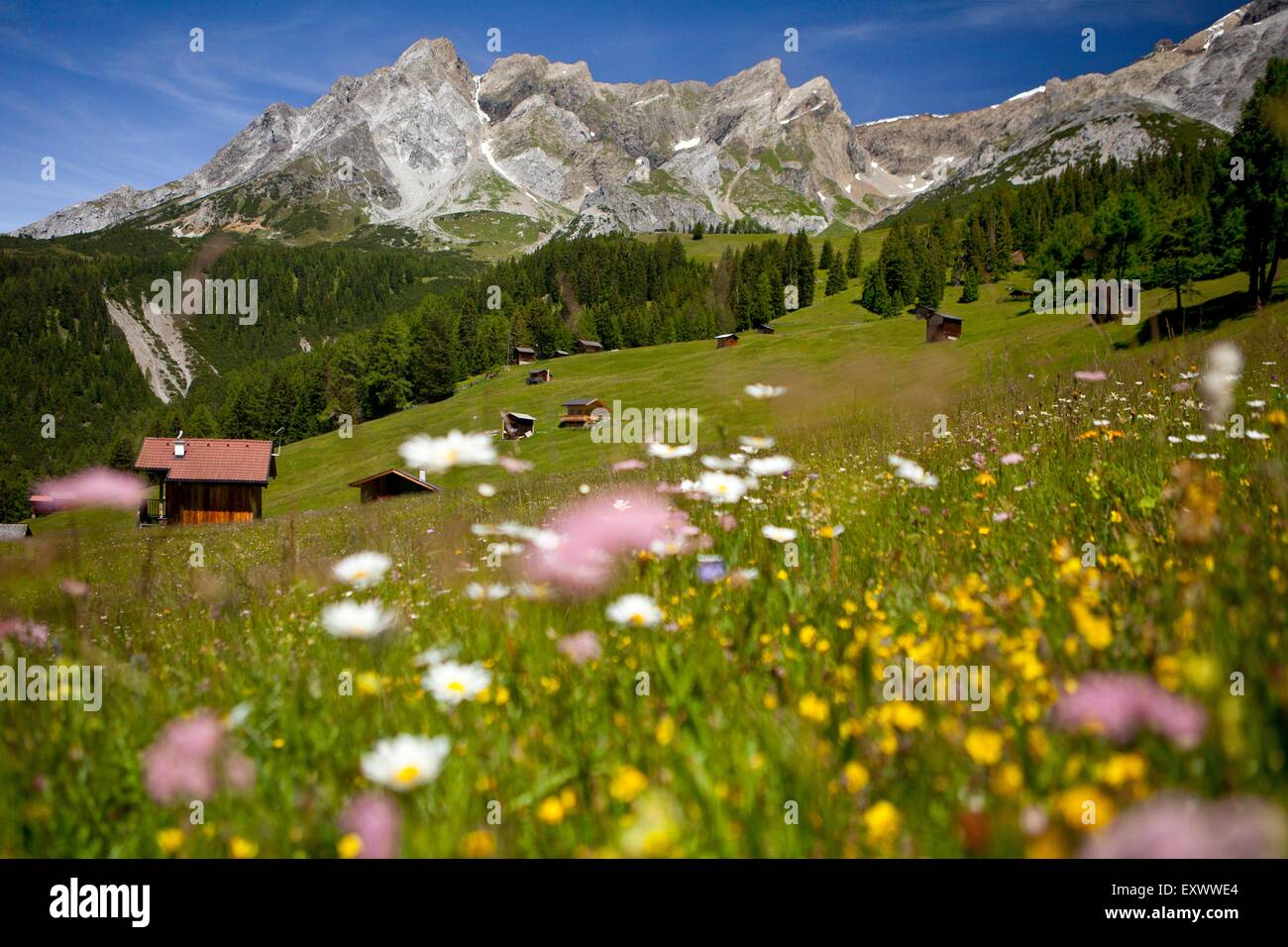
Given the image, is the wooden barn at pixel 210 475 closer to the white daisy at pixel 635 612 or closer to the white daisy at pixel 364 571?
the white daisy at pixel 364 571

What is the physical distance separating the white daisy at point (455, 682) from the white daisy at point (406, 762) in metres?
0.21

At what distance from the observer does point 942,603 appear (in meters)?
2.57

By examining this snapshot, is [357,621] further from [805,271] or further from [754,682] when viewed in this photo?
[805,271]

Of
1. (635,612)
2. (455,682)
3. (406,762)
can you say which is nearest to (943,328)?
(635,612)

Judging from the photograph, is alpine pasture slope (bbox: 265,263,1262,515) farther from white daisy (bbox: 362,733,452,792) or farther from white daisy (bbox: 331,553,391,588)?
white daisy (bbox: 362,733,452,792)

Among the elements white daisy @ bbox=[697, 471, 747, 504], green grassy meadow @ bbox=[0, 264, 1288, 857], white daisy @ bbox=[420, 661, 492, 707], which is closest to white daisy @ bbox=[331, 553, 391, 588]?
green grassy meadow @ bbox=[0, 264, 1288, 857]

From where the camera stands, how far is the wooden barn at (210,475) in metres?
47.9

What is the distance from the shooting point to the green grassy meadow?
1.46m

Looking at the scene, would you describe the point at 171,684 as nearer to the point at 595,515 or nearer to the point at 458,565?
the point at 458,565

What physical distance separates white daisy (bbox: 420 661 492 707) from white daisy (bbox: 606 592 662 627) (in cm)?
52

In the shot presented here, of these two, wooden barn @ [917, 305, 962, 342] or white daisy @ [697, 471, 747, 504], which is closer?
white daisy @ [697, 471, 747, 504]
